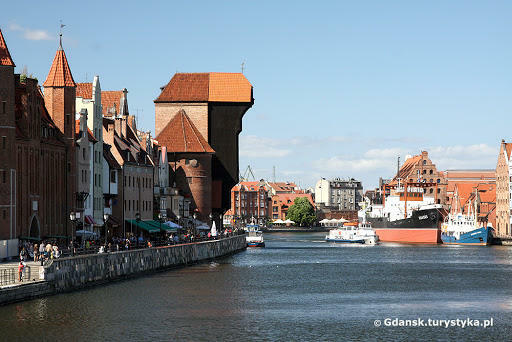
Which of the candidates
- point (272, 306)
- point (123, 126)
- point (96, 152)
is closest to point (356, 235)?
point (123, 126)

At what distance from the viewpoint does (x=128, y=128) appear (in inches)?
4749

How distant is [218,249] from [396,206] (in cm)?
7423

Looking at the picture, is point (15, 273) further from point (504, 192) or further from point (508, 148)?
point (508, 148)

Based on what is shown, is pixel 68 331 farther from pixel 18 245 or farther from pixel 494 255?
pixel 494 255

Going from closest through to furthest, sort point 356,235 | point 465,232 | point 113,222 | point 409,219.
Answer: point 113,222 → point 409,219 → point 465,232 → point 356,235

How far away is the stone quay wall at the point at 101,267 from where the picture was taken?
57.1 m

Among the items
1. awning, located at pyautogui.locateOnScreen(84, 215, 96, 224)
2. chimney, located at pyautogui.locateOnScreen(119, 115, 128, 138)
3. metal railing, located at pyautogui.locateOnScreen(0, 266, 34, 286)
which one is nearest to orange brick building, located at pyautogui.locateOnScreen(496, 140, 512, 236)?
chimney, located at pyautogui.locateOnScreen(119, 115, 128, 138)

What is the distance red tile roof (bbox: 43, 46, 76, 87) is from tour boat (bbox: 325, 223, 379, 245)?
3677 inches

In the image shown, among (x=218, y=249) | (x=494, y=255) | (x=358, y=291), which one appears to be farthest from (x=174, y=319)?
(x=494, y=255)

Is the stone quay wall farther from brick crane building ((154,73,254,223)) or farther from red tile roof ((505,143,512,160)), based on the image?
red tile roof ((505,143,512,160))

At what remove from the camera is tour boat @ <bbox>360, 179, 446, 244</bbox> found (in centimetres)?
16550

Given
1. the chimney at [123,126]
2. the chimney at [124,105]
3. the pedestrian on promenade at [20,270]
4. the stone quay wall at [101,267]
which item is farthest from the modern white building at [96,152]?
the pedestrian on promenade at [20,270]

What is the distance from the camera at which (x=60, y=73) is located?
8625 centimetres

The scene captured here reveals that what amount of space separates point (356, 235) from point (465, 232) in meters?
19.0
